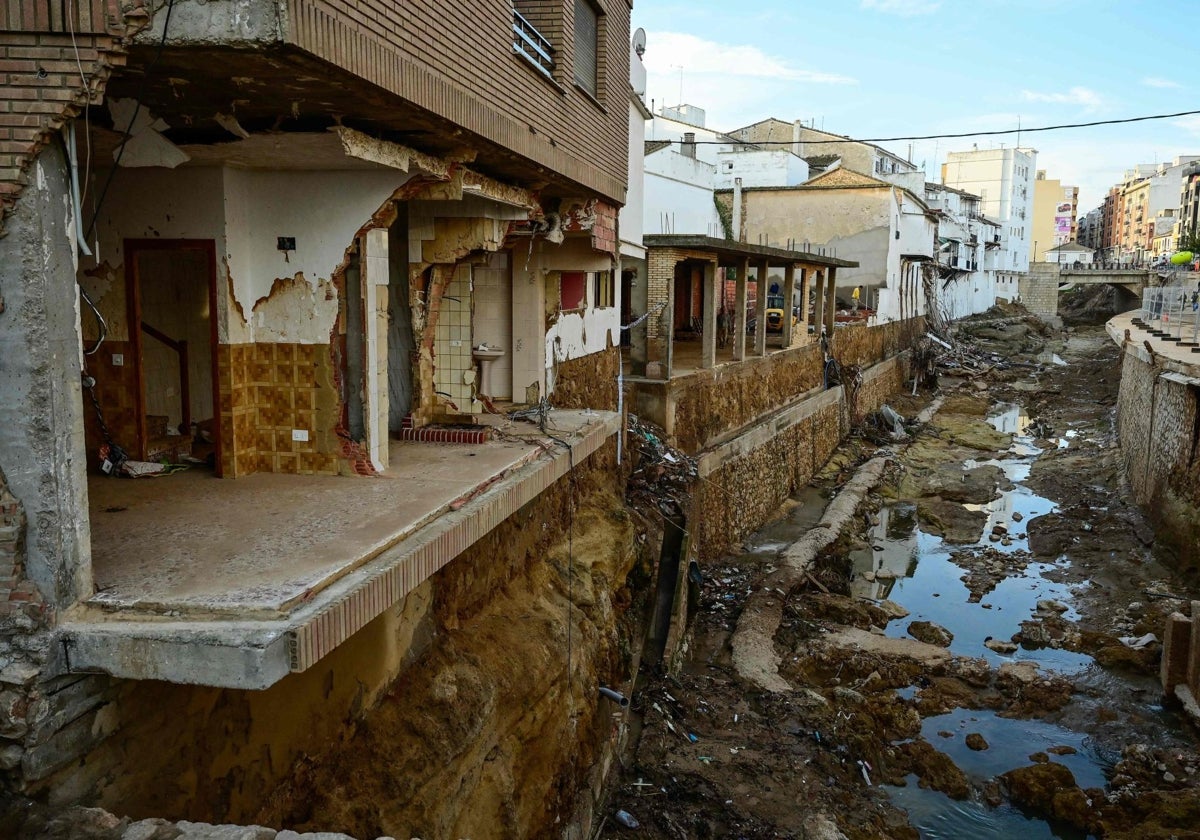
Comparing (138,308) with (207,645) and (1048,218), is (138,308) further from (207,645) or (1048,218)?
(1048,218)

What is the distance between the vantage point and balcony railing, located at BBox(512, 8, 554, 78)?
7.59m

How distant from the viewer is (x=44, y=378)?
3830 millimetres

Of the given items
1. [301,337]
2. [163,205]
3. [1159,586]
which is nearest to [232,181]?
[163,205]

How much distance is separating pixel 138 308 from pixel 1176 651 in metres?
12.9

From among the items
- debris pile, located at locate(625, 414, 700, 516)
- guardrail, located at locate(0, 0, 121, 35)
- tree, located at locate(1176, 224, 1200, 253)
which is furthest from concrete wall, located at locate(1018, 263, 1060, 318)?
guardrail, located at locate(0, 0, 121, 35)

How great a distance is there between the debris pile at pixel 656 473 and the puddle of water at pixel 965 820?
496cm

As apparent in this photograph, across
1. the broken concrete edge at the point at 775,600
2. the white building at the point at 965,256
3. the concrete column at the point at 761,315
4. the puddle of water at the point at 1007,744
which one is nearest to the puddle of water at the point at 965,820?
the puddle of water at the point at 1007,744

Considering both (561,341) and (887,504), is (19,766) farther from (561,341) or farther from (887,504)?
(887,504)

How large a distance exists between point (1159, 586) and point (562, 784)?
41.4 ft

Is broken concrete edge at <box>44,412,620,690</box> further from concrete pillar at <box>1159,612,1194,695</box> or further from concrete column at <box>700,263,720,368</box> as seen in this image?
concrete column at <box>700,263,720,368</box>

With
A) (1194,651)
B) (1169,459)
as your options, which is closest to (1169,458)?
(1169,459)

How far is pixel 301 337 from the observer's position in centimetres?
660

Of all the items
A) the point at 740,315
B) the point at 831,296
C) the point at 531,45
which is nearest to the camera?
the point at 531,45

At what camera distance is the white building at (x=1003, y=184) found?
254 feet
